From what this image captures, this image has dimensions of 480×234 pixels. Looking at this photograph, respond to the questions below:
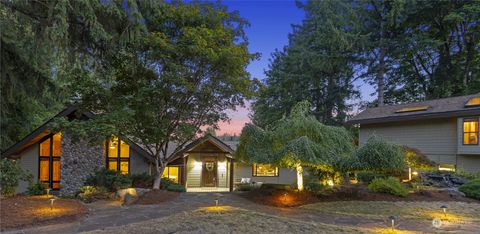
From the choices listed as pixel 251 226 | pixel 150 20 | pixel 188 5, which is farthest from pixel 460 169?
pixel 150 20

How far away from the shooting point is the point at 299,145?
34.7ft

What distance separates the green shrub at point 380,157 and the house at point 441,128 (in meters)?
6.84

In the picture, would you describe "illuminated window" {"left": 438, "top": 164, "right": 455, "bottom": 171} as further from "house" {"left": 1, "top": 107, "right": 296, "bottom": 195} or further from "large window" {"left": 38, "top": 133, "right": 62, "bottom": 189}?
Answer: "large window" {"left": 38, "top": 133, "right": 62, "bottom": 189}

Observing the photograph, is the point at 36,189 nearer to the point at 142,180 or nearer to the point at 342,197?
the point at 142,180

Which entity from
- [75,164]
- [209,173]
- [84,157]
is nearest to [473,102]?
[209,173]

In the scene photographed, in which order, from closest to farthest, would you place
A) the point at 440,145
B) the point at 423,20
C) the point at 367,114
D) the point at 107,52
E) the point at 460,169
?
the point at 107,52 → the point at 460,169 → the point at 440,145 → the point at 367,114 → the point at 423,20

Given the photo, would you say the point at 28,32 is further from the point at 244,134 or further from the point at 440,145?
the point at 440,145

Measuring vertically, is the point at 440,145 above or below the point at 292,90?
below

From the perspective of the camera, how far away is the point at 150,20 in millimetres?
12016

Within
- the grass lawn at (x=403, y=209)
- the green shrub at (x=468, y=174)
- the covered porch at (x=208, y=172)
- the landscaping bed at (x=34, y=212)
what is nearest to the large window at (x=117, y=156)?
the covered porch at (x=208, y=172)

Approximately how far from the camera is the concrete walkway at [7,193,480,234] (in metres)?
7.69

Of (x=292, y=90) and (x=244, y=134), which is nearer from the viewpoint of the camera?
(x=244, y=134)

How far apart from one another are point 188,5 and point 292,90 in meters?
17.4

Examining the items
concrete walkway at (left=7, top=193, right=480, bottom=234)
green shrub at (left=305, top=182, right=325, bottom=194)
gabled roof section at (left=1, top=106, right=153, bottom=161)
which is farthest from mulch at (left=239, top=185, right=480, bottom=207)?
gabled roof section at (left=1, top=106, right=153, bottom=161)
